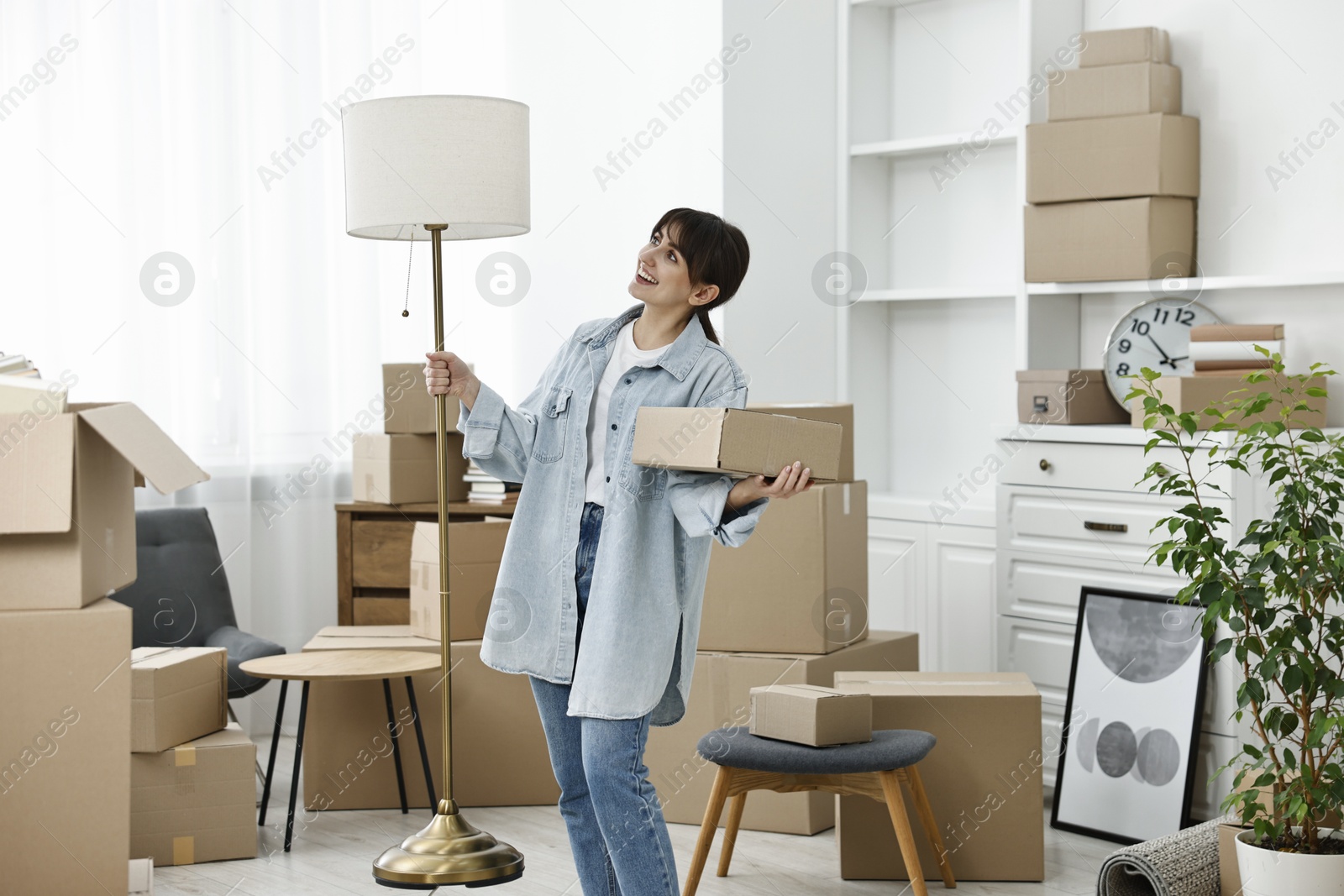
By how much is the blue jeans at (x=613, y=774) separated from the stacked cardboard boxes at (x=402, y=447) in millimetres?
1706

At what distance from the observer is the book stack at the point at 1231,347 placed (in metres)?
3.14

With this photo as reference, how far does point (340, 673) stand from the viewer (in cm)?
306

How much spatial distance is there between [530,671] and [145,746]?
4.23ft

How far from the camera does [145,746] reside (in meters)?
2.92

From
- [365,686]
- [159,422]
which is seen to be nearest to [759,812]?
[365,686]

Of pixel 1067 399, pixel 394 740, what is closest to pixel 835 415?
pixel 1067 399

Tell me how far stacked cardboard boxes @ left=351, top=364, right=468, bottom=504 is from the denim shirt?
156 cm

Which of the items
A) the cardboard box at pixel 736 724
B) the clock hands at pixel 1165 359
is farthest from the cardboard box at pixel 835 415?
the clock hands at pixel 1165 359

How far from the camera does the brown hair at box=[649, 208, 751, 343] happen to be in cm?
207

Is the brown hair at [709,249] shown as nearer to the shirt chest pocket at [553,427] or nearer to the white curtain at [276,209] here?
the shirt chest pocket at [553,427]

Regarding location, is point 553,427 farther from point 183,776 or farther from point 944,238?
point 944,238

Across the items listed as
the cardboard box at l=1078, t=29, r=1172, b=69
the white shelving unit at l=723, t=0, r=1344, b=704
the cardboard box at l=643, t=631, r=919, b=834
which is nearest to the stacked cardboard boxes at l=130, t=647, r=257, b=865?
the cardboard box at l=643, t=631, r=919, b=834

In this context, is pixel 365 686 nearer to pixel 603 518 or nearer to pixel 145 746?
pixel 145 746

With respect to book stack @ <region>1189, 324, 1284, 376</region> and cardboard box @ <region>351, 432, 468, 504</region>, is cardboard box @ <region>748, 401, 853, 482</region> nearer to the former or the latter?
book stack @ <region>1189, 324, 1284, 376</region>
